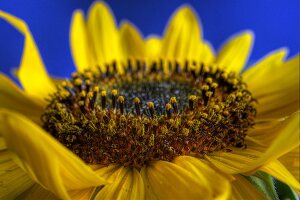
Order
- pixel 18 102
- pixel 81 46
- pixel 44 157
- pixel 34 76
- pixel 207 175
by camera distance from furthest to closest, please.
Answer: pixel 81 46
pixel 34 76
pixel 18 102
pixel 207 175
pixel 44 157

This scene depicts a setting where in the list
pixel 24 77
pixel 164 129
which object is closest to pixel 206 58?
pixel 24 77

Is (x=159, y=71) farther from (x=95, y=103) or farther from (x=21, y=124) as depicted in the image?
(x=21, y=124)

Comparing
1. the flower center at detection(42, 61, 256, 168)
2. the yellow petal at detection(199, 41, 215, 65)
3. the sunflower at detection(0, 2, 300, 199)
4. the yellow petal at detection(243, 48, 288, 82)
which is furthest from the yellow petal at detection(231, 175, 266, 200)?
the yellow petal at detection(199, 41, 215, 65)

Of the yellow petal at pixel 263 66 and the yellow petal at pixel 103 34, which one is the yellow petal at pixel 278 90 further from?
the yellow petal at pixel 103 34

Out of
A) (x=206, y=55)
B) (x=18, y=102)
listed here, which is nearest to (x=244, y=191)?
(x=18, y=102)

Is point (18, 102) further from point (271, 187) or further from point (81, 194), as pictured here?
point (271, 187)

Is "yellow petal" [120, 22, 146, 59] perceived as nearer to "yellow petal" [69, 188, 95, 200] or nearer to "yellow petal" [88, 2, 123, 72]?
"yellow petal" [88, 2, 123, 72]
